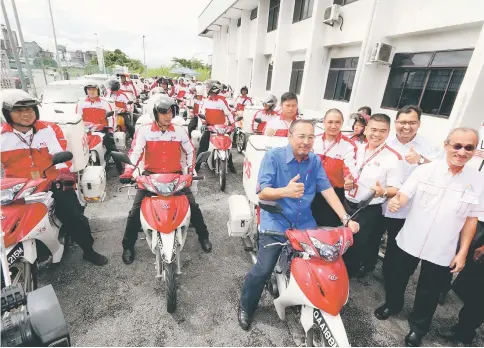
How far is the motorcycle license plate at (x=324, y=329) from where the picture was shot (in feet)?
5.83

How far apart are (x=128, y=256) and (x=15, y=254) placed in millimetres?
1224

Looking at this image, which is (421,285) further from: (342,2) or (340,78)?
(342,2)

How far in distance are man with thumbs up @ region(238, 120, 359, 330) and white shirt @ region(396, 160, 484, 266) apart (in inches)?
25.9

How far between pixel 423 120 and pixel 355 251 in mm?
4544

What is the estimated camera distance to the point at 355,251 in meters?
2.99

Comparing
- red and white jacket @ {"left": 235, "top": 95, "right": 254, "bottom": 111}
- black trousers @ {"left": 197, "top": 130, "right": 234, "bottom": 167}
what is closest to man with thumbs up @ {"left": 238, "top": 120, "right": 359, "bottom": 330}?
black trousers @ {"left": 197, "top": 130, "right": 234, "bottom": 167}

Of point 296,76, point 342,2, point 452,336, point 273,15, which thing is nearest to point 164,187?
point 452,336

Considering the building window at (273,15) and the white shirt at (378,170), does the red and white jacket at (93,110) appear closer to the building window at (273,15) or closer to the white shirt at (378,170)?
the white shirt at (378,170)

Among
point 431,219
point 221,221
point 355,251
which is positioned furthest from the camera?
point 221,221

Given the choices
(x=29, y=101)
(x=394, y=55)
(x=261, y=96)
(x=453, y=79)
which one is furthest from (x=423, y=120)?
(x=261, y=96)

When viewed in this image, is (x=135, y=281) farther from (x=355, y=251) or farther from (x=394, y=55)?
(x=394, y=55)

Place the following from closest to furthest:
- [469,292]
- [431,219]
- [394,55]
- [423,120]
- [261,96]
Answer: [431,219] < [469,292] < [423,120] < [394,55] < [261,96]

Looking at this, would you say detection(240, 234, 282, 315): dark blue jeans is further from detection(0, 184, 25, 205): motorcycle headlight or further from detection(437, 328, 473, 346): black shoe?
detection(0, 184, 25, 205): motorcycle headlight

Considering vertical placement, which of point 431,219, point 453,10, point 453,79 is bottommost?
point 431,219
